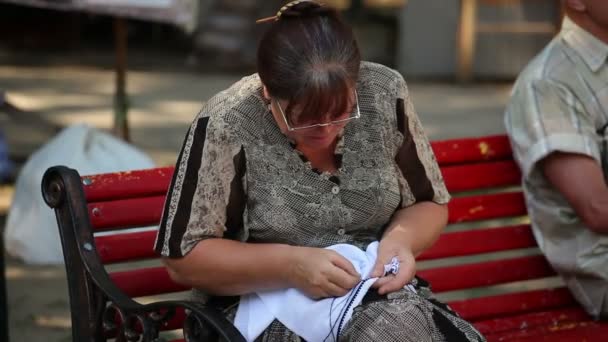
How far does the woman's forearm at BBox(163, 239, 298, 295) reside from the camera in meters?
2.35

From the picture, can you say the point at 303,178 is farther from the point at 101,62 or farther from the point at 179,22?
the point at 101,62

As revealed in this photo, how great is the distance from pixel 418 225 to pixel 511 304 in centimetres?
85

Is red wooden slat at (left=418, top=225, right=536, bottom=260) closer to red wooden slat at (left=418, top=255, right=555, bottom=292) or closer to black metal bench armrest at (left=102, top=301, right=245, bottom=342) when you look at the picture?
red wooden slat at (left=418, top=255, right=555, bottom=292)

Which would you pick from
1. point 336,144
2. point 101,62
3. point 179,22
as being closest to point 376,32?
point 101,62

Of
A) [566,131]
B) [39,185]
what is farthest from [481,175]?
[39,185]

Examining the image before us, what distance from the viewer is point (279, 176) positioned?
2.42 m

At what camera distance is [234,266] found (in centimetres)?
235

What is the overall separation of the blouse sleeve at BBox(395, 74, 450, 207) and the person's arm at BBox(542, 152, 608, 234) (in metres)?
0.48

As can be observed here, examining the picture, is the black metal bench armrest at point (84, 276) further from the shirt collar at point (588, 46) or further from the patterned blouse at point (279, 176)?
the shirt collar at point (588, 46)

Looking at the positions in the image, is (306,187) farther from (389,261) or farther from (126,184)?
(126,184)

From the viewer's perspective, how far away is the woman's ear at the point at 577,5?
3027mm

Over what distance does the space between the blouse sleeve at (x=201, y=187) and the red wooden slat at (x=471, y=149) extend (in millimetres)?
992

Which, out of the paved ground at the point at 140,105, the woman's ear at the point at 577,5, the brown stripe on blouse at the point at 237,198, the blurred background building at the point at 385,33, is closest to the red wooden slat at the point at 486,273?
the woman's ear at the point at 577,5

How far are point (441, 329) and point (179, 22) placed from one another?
10.7ft
